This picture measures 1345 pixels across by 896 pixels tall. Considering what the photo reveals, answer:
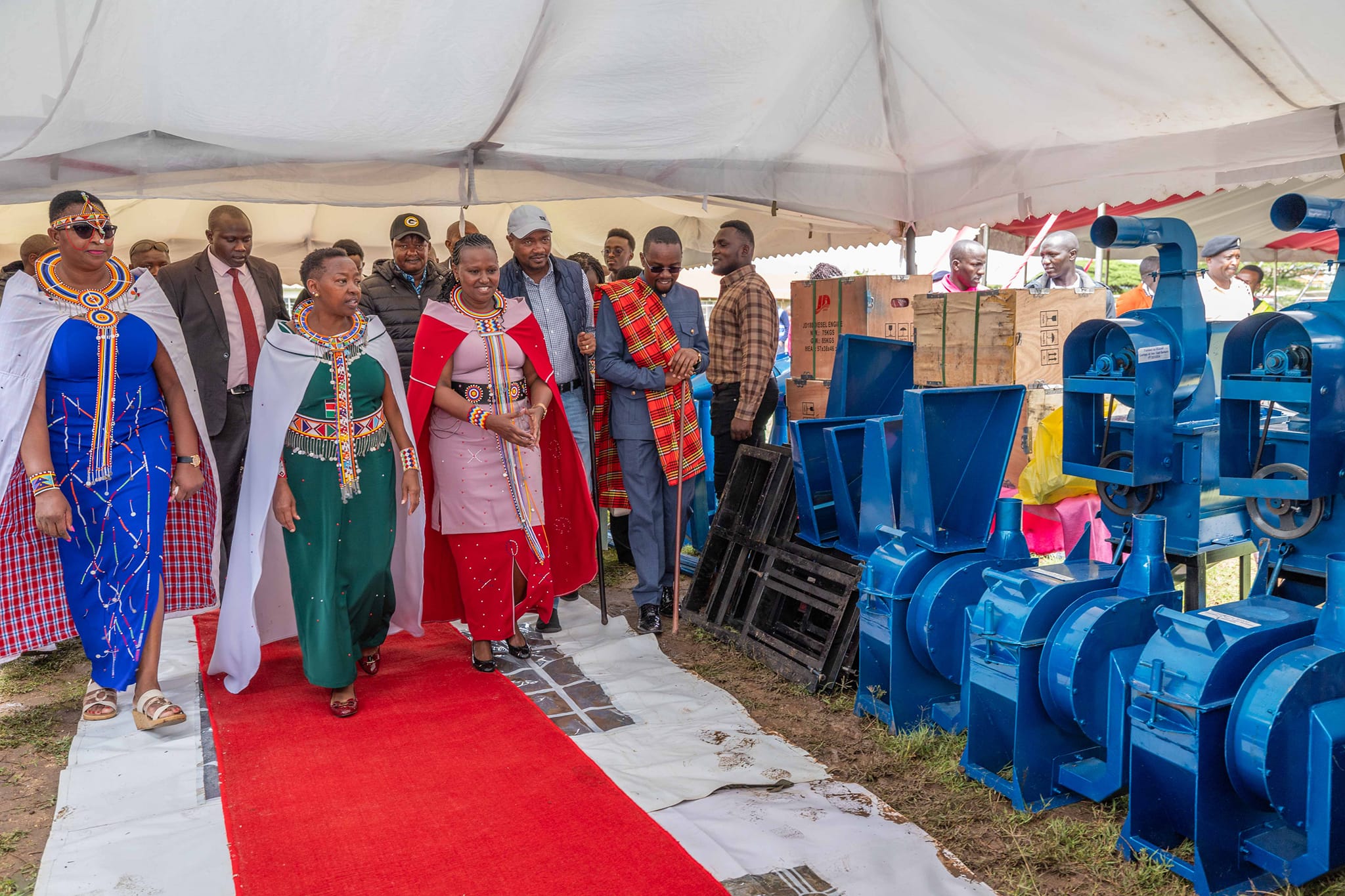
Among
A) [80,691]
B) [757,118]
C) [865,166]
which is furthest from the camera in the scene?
[865,166]

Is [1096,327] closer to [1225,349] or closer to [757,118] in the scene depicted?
[1225,349]

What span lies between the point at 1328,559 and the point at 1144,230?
1.05m

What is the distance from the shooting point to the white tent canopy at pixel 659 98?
10.7 feet

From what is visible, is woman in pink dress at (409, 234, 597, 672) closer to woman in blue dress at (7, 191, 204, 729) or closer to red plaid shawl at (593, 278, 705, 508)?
red plaid shawl at (593, 278, 705, 508)

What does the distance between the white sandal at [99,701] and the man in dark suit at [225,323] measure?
52.2 inches

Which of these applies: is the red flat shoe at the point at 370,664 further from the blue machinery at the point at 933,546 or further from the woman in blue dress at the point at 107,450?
the blue machinery at the point at 933,546

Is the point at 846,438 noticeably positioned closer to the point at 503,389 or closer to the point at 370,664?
the point at 503,389

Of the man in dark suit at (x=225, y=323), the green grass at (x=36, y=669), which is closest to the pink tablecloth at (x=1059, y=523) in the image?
the man in dark suit at (x=225, y=323)

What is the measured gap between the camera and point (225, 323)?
4617mm

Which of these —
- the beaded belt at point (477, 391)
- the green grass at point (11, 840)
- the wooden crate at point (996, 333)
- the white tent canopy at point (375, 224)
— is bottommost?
the green grass at point (11, 840)

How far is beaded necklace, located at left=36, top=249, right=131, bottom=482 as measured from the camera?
317 centimetres

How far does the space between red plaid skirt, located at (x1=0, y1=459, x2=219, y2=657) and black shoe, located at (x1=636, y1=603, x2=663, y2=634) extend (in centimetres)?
193

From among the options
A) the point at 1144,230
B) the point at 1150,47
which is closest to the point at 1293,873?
the point at 1144,230

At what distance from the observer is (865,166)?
5.17 meters
